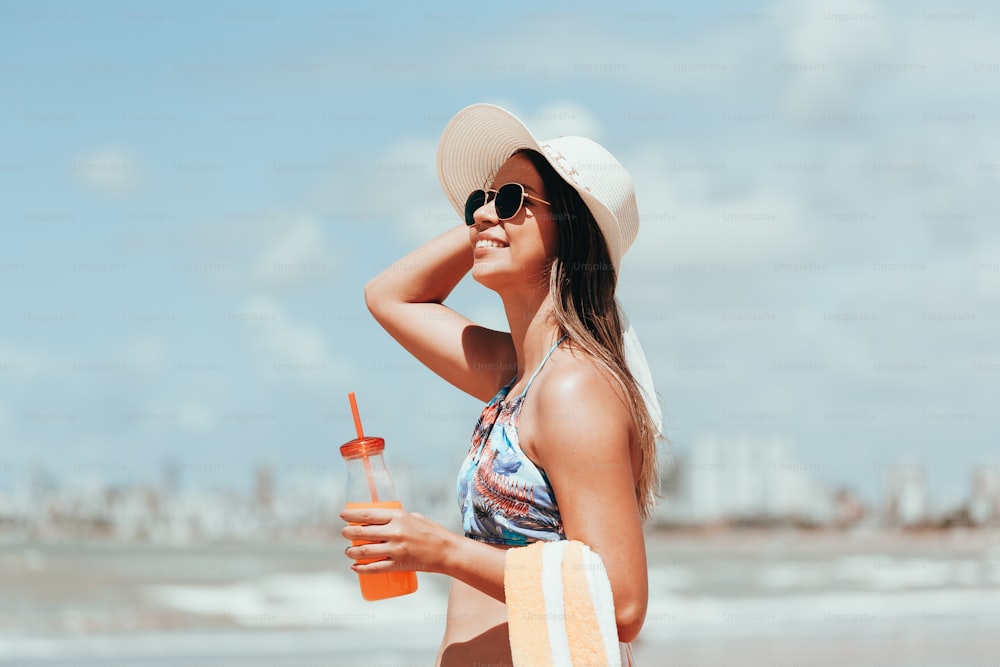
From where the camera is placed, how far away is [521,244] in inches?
81.8

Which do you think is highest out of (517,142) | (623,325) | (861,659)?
(517,142)

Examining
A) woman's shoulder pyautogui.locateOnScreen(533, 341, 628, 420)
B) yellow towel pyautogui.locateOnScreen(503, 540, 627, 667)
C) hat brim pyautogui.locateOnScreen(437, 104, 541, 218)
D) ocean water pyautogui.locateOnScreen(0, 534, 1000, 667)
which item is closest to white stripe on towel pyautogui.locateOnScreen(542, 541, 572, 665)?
yellow towel pyautogui.locateOnScreen(503, 540, 627, 667)

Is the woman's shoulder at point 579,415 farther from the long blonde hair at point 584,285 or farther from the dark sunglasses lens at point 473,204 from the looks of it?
the dark sunglasses lens at point 473,204

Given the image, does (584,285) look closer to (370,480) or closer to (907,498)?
(370,480)

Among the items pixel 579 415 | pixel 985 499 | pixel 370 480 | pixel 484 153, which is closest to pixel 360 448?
pixel 370 480

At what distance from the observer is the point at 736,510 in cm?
3272

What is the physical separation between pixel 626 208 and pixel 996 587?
688 inches

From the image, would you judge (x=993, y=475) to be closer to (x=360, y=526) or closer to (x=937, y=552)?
(x=937, y=552)

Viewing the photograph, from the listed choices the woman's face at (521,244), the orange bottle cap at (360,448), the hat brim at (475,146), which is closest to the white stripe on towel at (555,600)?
the orange bottle cap at (360,448)

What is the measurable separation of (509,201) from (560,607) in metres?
0.73

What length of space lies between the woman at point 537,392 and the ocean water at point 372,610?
797cm

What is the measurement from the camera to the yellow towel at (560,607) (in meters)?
1.80

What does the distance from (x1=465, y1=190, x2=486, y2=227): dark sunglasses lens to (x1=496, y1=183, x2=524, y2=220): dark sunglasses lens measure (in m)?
0.12

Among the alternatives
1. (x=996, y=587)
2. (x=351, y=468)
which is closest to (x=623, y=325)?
(x=351, y=468)
